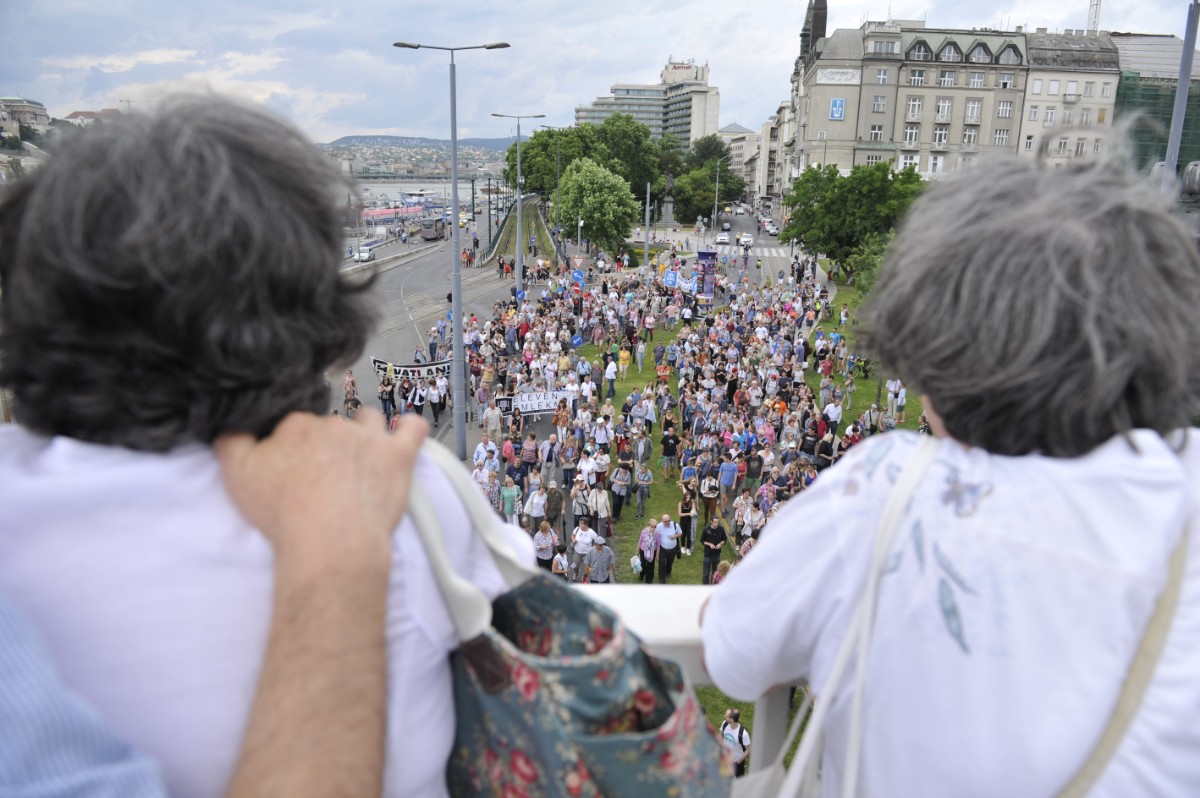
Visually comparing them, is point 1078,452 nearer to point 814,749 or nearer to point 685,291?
point 814,749

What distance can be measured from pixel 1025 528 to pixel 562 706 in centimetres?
67

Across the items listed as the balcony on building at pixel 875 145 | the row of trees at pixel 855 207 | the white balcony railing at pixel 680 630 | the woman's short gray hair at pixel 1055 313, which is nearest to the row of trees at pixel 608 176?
the row of trees at pixel 855 207

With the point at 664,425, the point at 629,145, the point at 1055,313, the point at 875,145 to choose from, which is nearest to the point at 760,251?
the point at 875,145

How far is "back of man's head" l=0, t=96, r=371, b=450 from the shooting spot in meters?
0.99

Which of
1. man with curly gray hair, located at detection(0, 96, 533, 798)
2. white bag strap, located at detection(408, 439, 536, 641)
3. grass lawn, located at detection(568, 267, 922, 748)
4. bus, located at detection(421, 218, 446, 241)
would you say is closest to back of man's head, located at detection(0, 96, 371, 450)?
man with curly gray hair, located at detection(0, 96, 533, 798)

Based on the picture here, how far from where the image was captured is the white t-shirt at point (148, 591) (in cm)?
93

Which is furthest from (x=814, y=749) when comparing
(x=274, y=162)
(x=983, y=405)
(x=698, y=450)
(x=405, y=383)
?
(x=405, y=383)

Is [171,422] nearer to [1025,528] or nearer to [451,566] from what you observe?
[451,566]

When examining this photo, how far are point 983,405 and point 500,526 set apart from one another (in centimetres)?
74

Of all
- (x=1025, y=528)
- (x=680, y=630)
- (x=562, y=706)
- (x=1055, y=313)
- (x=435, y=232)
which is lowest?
(x=435, y=232)

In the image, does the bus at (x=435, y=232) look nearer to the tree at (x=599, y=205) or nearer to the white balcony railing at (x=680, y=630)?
the tree at (x=599, y=205)

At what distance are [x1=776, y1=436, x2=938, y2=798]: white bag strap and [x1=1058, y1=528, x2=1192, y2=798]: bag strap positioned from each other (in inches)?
11.9

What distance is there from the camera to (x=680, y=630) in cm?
158

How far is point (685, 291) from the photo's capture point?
31.1 m
